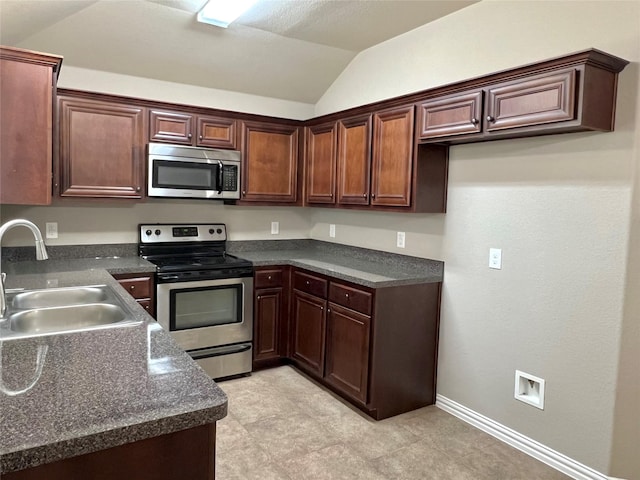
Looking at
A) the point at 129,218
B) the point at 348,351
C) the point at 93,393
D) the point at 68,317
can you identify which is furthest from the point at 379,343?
the point at 129,218

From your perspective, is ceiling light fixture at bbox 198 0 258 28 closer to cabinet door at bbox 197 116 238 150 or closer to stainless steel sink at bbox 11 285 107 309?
cabinet door at bbox 197 116 238 150

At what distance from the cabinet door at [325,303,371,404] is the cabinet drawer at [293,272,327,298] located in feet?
0.52

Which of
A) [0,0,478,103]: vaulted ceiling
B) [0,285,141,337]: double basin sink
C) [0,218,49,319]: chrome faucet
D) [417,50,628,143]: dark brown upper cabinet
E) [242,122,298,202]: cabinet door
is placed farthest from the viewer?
[242,122,298,202]: cabinet door

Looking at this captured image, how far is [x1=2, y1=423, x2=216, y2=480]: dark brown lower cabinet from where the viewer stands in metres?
1.03

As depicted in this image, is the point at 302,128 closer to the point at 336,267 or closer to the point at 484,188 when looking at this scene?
the point at 336,267

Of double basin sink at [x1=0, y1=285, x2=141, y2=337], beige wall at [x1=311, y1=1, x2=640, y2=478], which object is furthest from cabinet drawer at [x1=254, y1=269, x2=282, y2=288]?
double basin sink at [x1=0, y1=285, x2=141, y2=337]

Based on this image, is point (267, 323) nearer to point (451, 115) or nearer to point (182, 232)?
point (182, 232)

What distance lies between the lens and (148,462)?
3.70 ft

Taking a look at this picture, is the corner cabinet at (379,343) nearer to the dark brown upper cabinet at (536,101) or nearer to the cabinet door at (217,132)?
the dark brown upper cabinet at (536,101)

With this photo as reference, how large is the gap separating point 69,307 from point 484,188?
7.86 ft

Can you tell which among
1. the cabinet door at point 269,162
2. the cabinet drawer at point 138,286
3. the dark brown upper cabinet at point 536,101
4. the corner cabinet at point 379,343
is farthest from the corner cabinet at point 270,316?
the dark brown upper cabinet at point 536,101

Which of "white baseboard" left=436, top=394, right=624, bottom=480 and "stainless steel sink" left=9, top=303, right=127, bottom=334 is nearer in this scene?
"stainless steel sink" left=9, top=303, right=127, bottom=334

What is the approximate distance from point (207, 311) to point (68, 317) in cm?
153

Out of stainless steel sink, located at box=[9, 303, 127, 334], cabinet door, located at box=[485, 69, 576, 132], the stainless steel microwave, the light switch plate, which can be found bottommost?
stainless steel sink, located at box=[9, 303, 127, 334]
